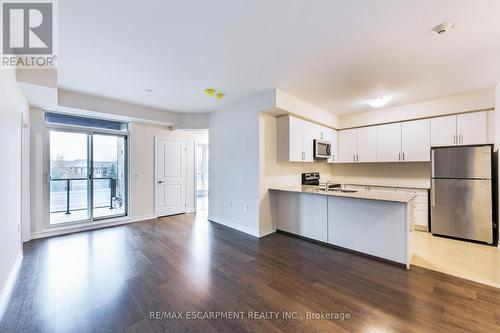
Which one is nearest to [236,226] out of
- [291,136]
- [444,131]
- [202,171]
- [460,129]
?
[291,136]

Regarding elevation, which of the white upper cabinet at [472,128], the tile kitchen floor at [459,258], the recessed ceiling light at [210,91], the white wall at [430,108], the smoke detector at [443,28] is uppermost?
the recessed ceiling light at [210,91]

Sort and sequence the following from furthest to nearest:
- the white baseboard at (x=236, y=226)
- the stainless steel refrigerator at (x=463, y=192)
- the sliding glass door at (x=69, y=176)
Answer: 1. the sliding glass door at (x=69, y=176)
2. the white baseboard at (x=236, y=226)
3. the stainless steel refrigerator at (x=463, y=192)

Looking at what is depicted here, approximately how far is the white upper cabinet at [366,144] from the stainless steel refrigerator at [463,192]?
3.75 feet

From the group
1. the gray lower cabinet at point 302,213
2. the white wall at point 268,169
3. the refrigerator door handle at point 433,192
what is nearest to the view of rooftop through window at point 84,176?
the white wall at point 268,169

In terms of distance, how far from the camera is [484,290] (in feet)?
7.25

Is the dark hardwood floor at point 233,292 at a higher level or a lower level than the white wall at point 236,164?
lower

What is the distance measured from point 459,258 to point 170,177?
5778mm

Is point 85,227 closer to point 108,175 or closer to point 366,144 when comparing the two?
point 108,175

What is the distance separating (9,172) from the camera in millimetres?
2391

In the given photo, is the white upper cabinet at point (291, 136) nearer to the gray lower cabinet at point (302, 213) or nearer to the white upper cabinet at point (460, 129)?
the gray lower cabinet at point (302, 213)

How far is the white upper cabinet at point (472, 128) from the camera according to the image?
3.69 metres

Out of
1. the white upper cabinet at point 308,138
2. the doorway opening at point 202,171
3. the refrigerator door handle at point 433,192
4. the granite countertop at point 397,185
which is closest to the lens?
the refrigerator door handle at point 433,192

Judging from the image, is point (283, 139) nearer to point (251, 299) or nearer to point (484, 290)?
point (251, 299)

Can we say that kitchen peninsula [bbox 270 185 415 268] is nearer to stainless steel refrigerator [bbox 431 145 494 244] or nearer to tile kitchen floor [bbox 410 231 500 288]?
tile kitchen floor [bbox 410 231 500 288]
